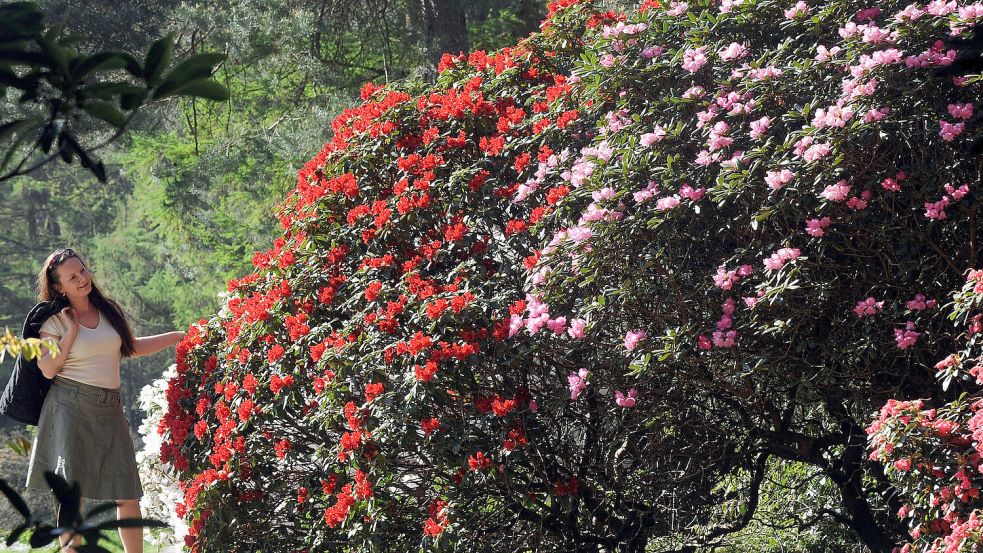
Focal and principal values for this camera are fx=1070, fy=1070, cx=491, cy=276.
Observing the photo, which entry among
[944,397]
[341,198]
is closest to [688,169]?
[944,397]

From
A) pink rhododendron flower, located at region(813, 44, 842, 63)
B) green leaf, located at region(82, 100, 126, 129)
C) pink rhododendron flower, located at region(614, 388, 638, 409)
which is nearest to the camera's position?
green leaf, located at region(82, 100, 126, 129)

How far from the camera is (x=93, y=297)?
4.55m

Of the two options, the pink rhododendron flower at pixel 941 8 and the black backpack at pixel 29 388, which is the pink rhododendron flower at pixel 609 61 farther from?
the black backpack at pixel 29 388

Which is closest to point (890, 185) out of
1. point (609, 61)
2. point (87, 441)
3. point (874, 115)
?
point (874, 115)

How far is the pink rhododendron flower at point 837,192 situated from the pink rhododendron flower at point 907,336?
0.46 metres

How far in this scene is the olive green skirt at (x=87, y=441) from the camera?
4.38 m

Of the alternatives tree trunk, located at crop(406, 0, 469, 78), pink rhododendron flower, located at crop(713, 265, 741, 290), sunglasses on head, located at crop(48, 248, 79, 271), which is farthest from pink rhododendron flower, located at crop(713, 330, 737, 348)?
tree trunk, located at crop(406, 0, 469, 78)

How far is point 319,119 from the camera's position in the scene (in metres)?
10.4

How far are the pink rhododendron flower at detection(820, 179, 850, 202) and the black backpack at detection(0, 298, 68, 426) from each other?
3.07 meters

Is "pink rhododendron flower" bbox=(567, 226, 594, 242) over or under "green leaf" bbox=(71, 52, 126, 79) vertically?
over

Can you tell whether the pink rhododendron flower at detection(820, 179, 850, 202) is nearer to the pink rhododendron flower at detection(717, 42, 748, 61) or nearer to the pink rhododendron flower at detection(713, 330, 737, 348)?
the pink rhododendron flower at detection(713, 330, 737, 348)

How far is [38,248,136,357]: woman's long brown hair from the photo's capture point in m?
4.39

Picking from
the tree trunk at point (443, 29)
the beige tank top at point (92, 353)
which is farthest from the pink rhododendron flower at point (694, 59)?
the tree trunk at point (443, 29)

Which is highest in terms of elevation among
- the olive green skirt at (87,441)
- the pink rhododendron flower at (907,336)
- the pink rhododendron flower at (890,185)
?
the pink rhododendron flower at (890,185)
